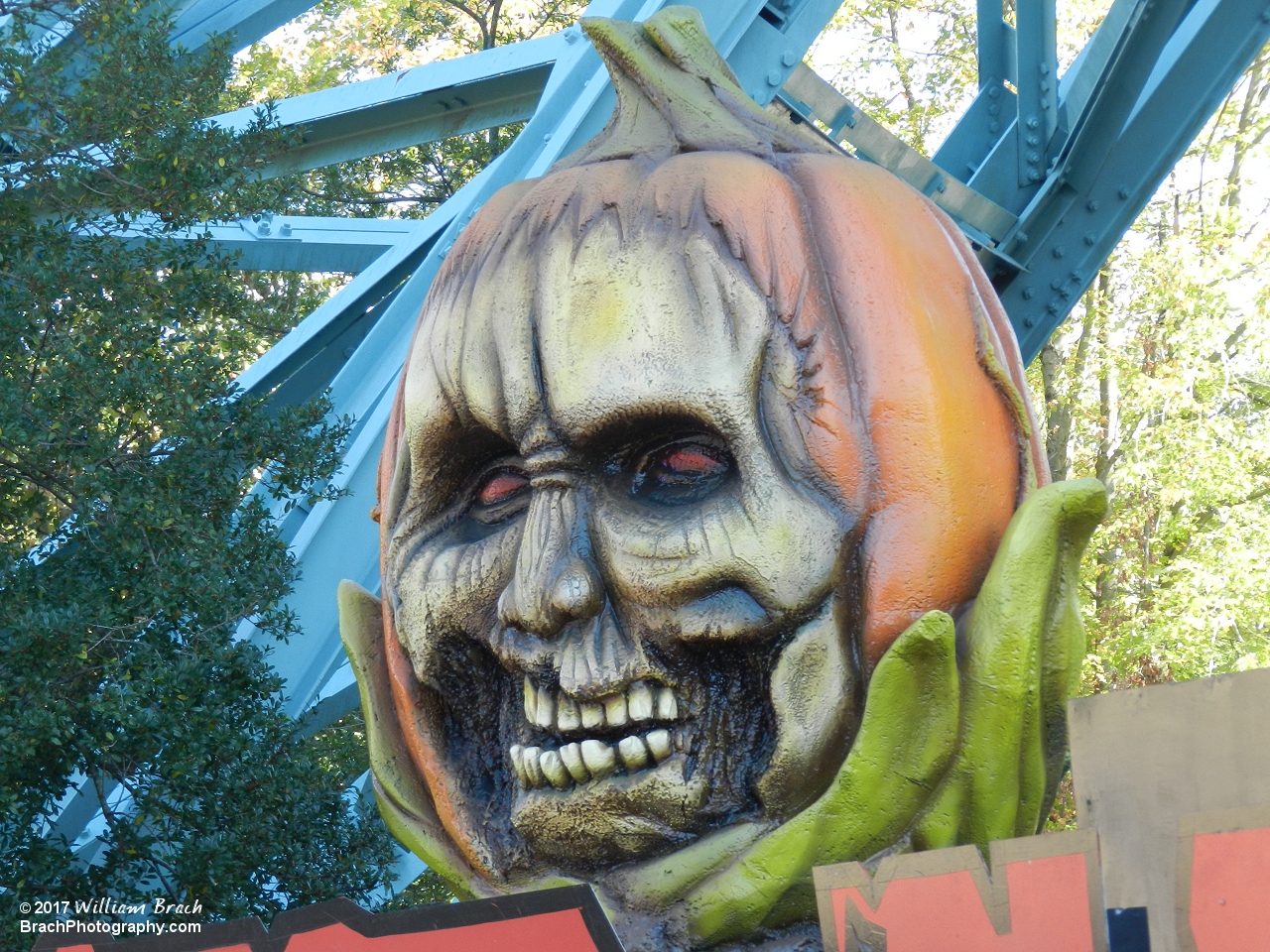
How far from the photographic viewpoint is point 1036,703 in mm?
2117

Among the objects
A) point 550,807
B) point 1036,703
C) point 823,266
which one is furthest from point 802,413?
point 550,807

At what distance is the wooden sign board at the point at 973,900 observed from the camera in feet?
5.32

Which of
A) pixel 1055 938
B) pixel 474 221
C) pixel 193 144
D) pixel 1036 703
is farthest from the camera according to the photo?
pixel 193 144

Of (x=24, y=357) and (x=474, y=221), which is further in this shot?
(x=24, y=357)

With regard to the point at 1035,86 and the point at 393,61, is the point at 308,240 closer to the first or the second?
the point at 1035,86

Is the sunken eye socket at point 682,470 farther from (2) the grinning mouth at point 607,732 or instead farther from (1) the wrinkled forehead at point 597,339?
(2) the grinning mouth at point 607,732

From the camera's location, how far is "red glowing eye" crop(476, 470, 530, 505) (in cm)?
247

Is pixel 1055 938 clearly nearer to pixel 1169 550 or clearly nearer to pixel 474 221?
pixel 474 221

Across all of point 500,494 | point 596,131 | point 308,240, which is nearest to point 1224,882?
point 500,494

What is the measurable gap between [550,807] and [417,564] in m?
0.53

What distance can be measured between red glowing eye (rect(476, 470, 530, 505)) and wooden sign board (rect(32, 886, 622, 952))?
791 mm

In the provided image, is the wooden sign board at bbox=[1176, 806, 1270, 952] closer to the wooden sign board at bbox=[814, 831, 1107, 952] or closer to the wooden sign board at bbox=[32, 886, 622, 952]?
the wooden sign board at bbox=[814, 831, 1107, 952]

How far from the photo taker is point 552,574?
7.17 ft

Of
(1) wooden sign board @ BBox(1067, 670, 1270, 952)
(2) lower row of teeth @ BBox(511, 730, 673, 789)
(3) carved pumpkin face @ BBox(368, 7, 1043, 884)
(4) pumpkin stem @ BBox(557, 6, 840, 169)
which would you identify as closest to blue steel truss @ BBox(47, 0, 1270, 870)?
(4) pumpkin stem @ BBox(557, 6, 840, 169)
